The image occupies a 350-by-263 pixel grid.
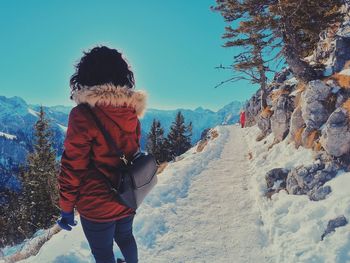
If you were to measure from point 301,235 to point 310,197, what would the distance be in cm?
126

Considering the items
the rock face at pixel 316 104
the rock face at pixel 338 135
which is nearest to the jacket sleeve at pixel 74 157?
the rock face at pixel 338 135

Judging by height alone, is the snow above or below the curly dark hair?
below

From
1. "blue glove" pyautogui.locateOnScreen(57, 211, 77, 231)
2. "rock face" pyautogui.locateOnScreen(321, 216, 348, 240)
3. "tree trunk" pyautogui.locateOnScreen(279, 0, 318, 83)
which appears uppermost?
"tree trunk" pyautogui.locateOnScreen(279, 0, 318, 83)

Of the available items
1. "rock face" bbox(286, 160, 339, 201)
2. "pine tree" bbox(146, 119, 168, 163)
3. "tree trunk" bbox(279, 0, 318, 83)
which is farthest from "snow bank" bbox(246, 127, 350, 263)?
"pine tree" bbox(146, 119, 168, 163)

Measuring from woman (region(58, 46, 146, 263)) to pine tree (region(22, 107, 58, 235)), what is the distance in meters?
27.1

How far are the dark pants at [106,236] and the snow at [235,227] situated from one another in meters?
1.97

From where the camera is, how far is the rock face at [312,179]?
280 inches

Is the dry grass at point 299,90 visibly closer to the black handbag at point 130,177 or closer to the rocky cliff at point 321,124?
the rocky cliff at point 321,124

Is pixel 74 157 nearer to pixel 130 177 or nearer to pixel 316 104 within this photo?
pixel 130 177

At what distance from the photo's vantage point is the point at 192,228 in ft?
25.1

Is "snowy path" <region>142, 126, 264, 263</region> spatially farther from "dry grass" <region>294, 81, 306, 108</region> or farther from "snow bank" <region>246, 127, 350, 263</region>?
"dry grass" <region>294, 81, 306, 108</region>

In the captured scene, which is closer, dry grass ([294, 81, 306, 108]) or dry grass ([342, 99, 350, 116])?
dry grass ([342, 99, 350, 116])

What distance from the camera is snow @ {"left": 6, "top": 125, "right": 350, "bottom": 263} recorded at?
5809 mm

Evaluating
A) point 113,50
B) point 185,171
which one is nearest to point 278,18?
point 185,171
